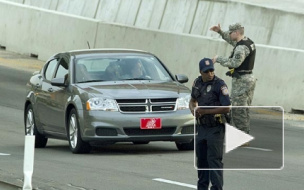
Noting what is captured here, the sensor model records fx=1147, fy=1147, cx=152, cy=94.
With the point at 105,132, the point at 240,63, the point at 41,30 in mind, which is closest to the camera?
the point at 105,132

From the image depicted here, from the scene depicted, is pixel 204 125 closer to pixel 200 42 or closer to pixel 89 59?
pixel 89 59

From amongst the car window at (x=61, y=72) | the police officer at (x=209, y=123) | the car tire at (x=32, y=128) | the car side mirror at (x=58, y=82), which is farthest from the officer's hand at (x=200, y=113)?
the car tire at (x=32, y=128)

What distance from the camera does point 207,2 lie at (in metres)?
29.0

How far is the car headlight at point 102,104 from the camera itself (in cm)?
1634

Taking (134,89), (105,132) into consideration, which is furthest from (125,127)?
(134,89)

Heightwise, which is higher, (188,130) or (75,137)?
(188,130)

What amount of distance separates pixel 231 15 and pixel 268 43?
1.59m

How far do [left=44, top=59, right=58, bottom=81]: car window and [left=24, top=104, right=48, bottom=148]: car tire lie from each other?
24.1 inches

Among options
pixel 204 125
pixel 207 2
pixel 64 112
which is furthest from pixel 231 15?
pixel 204 125

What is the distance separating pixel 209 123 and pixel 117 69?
20.2ft

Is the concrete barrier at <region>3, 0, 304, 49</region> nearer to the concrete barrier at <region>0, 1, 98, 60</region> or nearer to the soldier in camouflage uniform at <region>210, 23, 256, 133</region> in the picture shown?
the concrete barrier at <region>0, 1, 98, 60</region>
